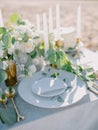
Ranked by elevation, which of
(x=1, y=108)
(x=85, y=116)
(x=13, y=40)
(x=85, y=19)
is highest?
(x=13, y=40)

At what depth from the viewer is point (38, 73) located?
1.25m

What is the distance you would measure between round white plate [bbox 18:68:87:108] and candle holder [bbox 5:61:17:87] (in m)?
0.06

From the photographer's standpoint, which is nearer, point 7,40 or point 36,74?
point 7,40

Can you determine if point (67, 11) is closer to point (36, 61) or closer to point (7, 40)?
point (36, 61)

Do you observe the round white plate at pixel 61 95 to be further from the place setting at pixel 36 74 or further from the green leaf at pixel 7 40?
the green leaf at pixel 7 40

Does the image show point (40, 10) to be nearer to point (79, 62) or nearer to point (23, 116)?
point (79, 62)

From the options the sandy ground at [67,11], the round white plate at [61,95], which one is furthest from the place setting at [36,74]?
the sandy ground at [67,11]

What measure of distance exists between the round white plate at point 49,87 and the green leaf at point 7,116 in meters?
0.14

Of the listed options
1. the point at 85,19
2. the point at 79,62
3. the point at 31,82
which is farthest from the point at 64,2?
the point at 31,82

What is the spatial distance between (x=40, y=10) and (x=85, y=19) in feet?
3.18

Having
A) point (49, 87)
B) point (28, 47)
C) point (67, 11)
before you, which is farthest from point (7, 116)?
point (67, 11)

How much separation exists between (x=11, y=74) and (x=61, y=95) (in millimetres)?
263

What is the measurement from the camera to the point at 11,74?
1.20 meters

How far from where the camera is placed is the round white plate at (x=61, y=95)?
3.43 ft
